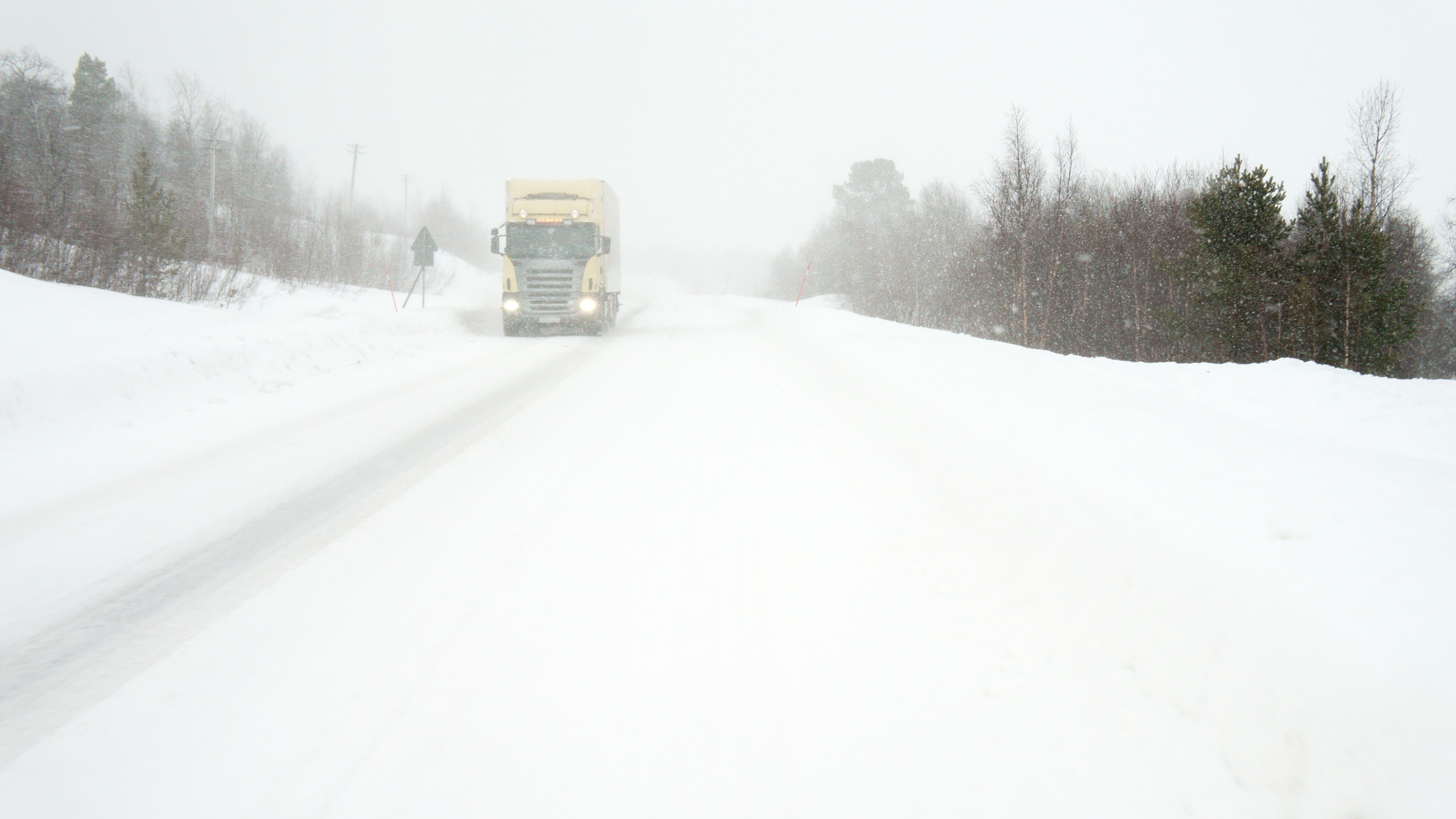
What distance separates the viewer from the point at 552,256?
55.9 ft


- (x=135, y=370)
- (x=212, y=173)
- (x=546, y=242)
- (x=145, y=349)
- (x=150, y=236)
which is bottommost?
(x=135, y=370)

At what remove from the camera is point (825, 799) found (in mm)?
2008

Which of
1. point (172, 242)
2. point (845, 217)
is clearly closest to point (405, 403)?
point (172, 242)

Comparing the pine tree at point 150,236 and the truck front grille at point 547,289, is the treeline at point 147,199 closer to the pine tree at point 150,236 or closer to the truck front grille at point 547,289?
the pine tree at point 150,236

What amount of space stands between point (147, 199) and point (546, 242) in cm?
897

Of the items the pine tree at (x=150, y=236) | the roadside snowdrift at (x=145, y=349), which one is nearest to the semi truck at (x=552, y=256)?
the roadside snowdrift at (x=145, y=349)

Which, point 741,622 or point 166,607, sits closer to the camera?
point 741,622

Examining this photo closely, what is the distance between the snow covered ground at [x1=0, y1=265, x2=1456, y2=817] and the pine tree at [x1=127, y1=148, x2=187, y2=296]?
1180 centimetres

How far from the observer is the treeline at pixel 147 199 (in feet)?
48.6

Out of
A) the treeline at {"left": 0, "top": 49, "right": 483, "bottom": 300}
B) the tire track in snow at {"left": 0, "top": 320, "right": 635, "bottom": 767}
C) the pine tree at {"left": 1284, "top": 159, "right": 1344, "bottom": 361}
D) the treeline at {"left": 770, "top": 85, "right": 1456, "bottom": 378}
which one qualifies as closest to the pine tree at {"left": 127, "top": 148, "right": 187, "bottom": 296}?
the treeline at {"left": 0, "top": 49, "right": 483, "bottom": 300}

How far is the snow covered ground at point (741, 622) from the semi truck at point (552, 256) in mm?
11045

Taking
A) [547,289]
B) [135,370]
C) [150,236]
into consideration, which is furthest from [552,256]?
[135,370]

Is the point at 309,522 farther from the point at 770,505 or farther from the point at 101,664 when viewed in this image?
the point at 770,505

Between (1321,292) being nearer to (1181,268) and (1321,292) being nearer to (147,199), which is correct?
(1181,268)
